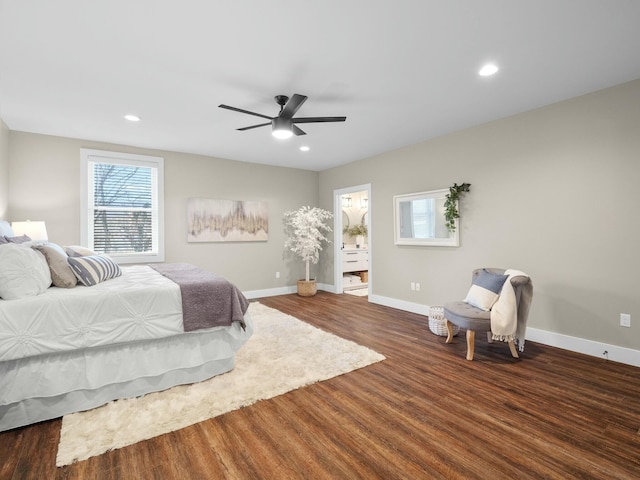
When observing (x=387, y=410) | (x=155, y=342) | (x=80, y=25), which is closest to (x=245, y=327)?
(x=155, y=342)

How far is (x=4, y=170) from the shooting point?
391 centimetres

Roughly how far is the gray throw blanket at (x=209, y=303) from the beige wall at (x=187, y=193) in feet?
9.16

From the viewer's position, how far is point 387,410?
222cm

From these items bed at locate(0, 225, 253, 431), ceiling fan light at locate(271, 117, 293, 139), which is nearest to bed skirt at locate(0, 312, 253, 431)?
bed at locate(0, 225, 253, 431)

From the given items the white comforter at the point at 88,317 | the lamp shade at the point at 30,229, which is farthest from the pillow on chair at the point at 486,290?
the lamp shade at the point at 30,229

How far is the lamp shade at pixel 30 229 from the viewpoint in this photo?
345 centimetres

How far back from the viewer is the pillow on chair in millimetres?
3152

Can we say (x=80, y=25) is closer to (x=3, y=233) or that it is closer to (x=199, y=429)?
(x=3, y=233)

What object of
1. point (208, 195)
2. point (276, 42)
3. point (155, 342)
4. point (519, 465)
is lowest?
point (519, 465)

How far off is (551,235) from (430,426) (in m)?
2.61

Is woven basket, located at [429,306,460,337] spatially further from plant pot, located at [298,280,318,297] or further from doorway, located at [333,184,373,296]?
plant pot, located at [298,280,318,297]

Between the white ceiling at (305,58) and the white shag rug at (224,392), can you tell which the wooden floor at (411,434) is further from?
the white ceiling at (305,58)

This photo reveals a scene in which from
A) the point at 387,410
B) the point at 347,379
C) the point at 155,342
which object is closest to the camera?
the point at 387,410

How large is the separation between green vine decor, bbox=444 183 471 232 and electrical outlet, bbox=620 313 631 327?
188cm
